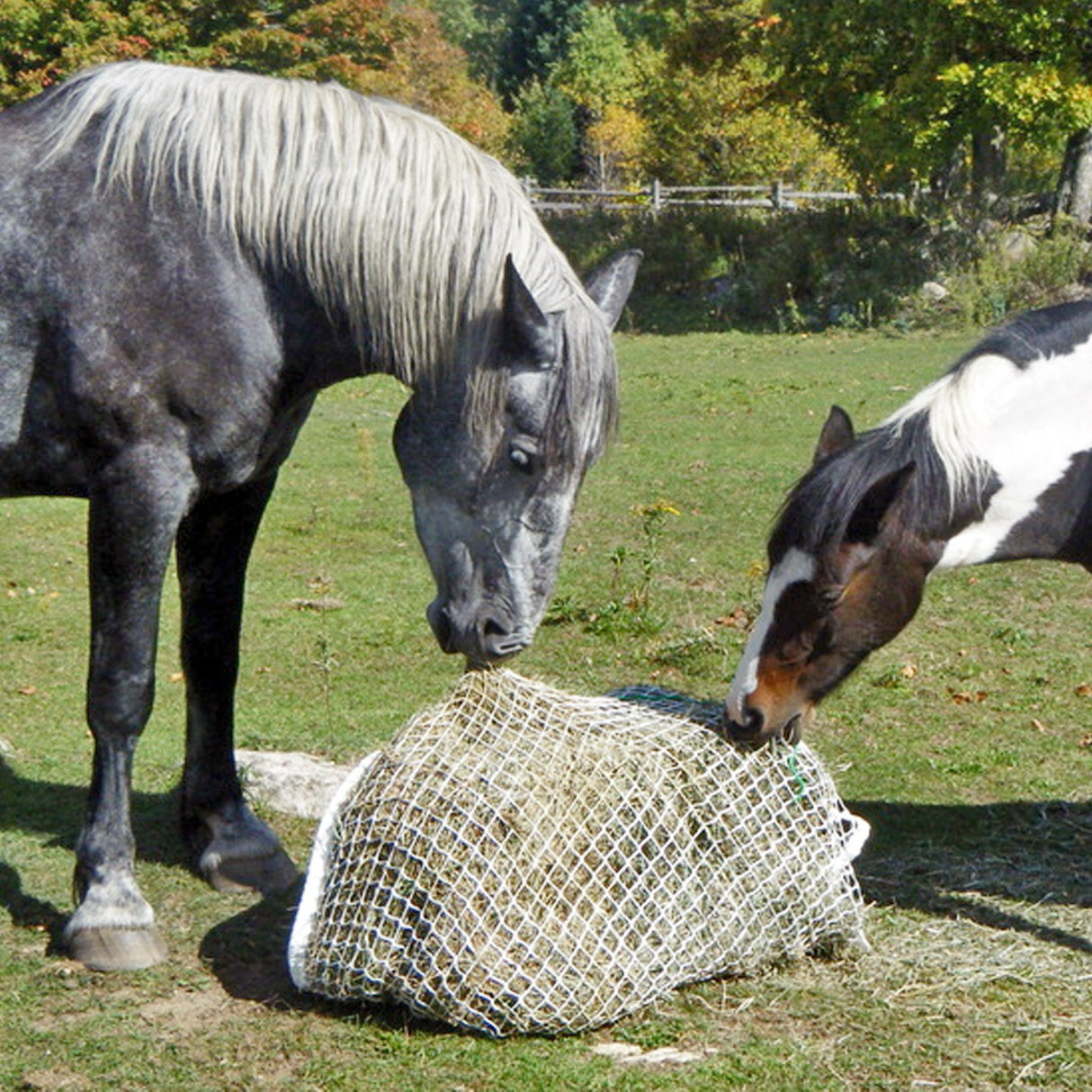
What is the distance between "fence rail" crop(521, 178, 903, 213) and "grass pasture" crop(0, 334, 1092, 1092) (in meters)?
16.5

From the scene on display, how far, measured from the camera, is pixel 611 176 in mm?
43406

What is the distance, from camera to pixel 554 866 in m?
3.93

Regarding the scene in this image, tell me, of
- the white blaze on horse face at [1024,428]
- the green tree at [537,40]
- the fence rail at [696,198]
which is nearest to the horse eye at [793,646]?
the white blaze on horse face at [1024,428]

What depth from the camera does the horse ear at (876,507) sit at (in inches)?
165

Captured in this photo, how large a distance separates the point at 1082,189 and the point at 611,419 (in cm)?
1940

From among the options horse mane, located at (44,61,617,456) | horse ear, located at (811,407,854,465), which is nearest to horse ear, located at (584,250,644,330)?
horse mane, located at (44,61,617,456)

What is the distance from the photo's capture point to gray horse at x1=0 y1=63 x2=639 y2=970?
4.18 m

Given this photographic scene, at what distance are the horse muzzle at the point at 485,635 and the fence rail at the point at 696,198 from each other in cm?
2339

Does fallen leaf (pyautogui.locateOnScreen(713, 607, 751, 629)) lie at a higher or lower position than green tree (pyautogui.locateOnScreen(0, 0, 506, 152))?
lower

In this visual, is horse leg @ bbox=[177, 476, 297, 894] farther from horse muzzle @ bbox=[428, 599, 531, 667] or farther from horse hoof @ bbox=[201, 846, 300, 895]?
horse muzzle @ bbox=[428, 599, 531, 667]

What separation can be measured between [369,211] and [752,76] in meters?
30.9

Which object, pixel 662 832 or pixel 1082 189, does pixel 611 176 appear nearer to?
pixel 1082 189

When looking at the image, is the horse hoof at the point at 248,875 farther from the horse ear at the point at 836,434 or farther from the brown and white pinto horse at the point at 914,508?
the horse ear at the point at 836,434

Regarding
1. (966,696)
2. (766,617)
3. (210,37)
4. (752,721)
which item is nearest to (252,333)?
(766,617)
